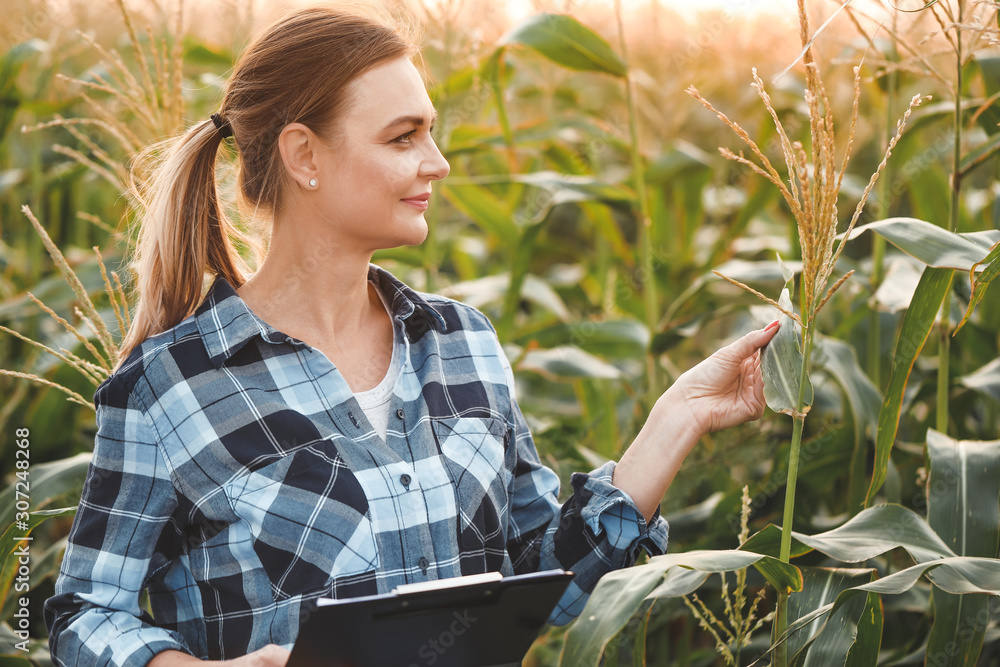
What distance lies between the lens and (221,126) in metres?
1.39

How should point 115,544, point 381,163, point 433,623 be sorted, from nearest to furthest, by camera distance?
point 433,623, point 115,544, point 381,163

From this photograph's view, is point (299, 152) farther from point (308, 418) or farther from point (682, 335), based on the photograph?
point (682, 335)

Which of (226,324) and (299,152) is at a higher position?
(299,152)

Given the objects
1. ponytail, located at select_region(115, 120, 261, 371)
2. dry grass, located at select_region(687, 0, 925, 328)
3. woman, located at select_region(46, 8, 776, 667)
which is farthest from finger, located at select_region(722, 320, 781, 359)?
ponytail, located at select_region(115, 120, 261, 371)

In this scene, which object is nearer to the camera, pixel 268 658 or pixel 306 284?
pixel 268 658

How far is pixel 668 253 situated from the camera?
9.59 ft

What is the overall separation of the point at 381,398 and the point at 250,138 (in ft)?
1.50

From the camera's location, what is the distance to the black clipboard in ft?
3.12

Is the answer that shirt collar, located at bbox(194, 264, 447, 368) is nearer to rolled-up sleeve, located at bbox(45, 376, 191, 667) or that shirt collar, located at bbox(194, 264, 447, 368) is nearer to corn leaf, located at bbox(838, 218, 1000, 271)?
rolled-up sleeve, located at bbox(45, 376, 191, 667)

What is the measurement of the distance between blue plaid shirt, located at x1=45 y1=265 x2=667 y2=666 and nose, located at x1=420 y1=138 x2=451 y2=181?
0.32 m

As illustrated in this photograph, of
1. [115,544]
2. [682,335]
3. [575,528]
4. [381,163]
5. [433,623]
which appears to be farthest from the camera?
[682,335]

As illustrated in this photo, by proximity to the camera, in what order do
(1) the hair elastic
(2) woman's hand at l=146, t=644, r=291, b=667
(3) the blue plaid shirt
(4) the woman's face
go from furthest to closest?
(1) the hair elastic → (4) the woman's face → (3) the blue plaid shirt → (2) woman's hand at l=146, t=644, r=291, b=667

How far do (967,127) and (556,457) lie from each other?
3.76ft

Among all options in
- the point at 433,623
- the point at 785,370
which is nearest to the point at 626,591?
the point at 433,623
